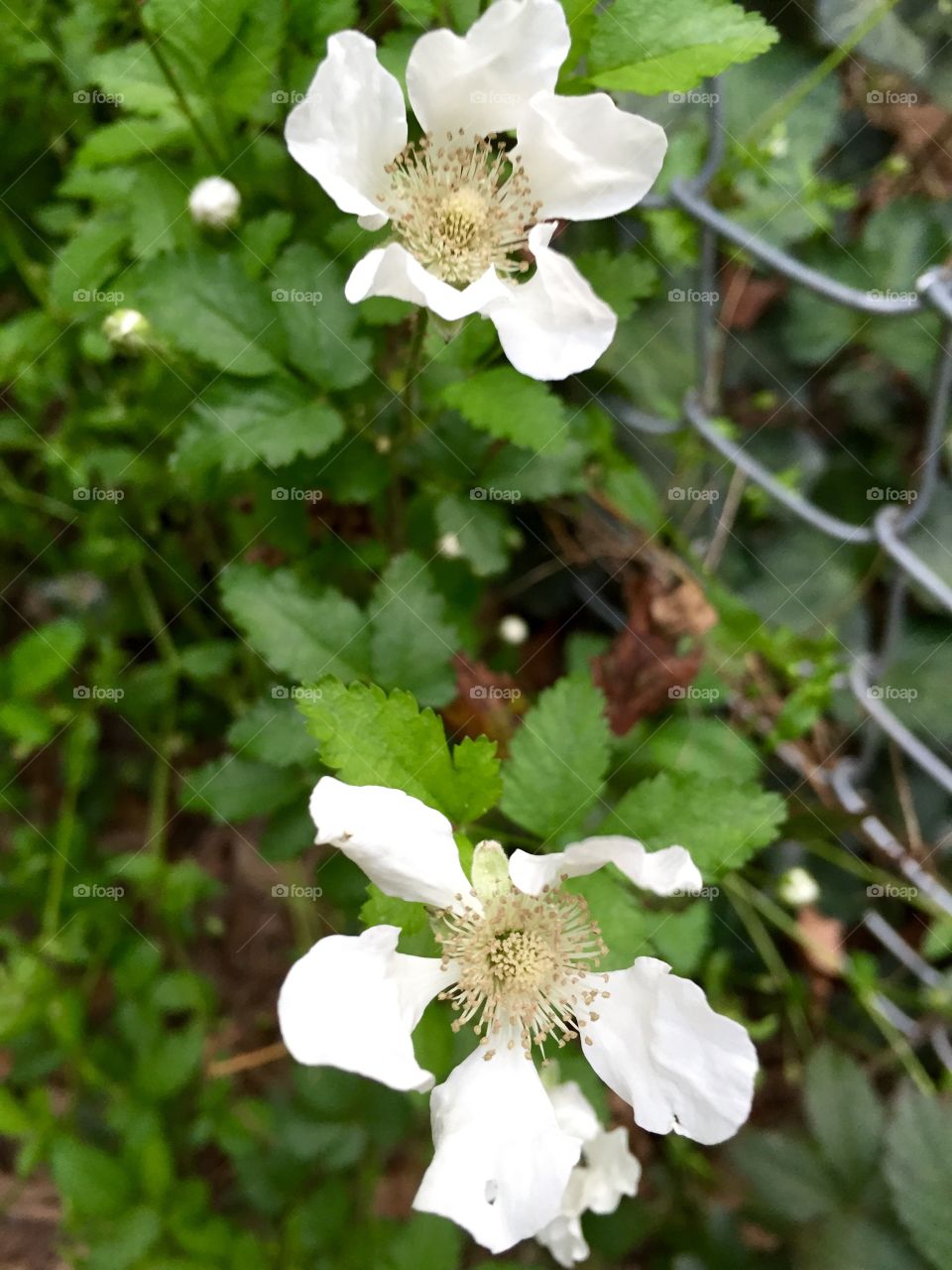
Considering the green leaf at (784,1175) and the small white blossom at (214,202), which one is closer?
the small white blossom at (214,202)

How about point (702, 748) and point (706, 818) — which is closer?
point (706, 818)

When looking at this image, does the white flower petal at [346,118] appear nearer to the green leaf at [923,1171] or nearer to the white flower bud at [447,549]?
the white flower bud at [447,549]

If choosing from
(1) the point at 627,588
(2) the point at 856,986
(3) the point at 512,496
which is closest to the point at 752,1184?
(2) the point at 856,986

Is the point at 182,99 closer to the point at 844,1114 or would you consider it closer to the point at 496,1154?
the point at 496,1154
